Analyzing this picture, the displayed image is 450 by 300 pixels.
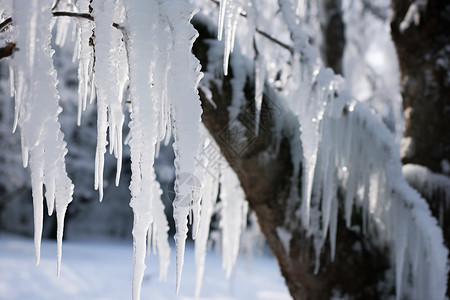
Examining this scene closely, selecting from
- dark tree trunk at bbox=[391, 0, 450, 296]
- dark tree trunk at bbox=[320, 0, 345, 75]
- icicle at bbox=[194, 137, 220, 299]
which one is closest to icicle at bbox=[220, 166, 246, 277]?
icicle at bbox=[194, 137, 220, 299]

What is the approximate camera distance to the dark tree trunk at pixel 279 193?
1364 mm

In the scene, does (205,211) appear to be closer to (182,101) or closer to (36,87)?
(182,101)

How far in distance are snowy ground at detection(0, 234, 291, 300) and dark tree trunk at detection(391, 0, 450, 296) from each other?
1.99 m

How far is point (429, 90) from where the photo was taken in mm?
1670

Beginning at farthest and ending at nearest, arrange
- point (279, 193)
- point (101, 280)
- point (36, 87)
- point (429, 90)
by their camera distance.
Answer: point (101, 280)
point (429, 90)
point (279, 193)
point (36, 87)

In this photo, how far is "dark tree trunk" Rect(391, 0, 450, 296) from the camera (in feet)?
5.24

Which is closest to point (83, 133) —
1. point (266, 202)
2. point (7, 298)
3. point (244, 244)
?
point (7, 298)

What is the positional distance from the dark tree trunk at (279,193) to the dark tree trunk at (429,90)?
1.37 feet

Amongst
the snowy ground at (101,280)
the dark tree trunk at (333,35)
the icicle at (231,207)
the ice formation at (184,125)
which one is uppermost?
the dark tree trunk at (333,35)

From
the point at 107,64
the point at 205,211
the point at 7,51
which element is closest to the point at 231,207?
the point at 205,211

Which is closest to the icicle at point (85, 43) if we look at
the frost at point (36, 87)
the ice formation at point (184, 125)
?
the ice formation at point (184, 125)

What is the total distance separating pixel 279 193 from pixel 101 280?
17.8 ft

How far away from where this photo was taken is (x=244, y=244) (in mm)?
3619

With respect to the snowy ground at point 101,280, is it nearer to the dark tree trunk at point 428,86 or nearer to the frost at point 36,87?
the dark tree trunk at point 428,86
